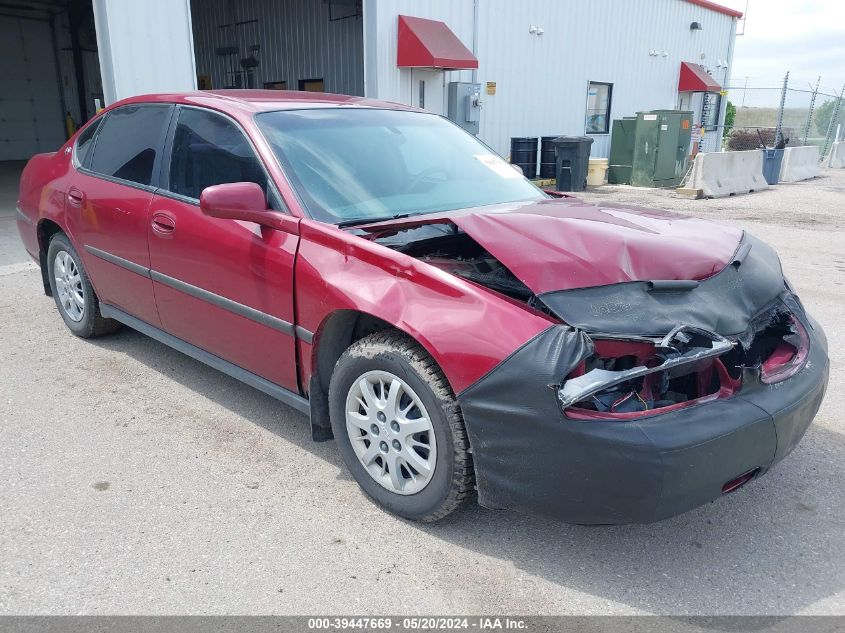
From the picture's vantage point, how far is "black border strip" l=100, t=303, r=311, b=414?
3.18 meters

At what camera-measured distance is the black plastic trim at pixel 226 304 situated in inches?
122

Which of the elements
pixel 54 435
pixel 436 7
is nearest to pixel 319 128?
pixel 54 435

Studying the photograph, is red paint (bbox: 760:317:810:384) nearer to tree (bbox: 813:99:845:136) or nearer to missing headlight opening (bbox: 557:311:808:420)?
missing headlight opening (bbox: 557:311:808:420)

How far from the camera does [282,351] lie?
3.13m

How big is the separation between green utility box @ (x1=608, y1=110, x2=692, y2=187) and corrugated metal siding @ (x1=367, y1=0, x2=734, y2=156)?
1.67 meters

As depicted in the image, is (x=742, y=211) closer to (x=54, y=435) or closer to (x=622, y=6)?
(x=622, y=6)

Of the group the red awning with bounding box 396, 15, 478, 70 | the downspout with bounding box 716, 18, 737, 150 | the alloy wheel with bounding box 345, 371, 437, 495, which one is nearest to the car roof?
the alloy wheel with bounding box 345, 371, 437, 495

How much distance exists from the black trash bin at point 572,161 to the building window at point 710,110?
32.0 ft

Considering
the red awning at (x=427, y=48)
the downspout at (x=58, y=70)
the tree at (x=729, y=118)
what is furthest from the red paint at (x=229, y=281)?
the tree at (x=729, y=118)

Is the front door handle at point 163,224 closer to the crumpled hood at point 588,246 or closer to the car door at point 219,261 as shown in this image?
the car door at point 219,261

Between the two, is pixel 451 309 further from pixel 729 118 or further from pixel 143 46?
pixel 729 118

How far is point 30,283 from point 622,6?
16.9m

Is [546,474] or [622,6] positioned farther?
[622,6]

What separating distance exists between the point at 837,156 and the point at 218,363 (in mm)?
26962
